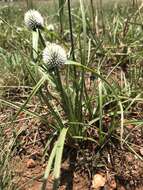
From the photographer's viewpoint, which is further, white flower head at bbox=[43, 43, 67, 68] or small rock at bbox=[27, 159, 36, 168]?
small rock at bbox=[27, 159, 36, 168]

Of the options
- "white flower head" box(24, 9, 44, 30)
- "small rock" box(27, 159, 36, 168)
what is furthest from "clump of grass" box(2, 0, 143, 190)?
"small rock" box(27, 159, 36, 168)

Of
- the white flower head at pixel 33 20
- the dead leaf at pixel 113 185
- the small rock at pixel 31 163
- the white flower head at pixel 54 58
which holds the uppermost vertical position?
the white flower head at pixel 33 20

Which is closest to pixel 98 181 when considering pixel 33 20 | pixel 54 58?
pixel 54 58

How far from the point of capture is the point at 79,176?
6.44 feet

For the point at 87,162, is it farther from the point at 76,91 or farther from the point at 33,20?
the point at 33,20

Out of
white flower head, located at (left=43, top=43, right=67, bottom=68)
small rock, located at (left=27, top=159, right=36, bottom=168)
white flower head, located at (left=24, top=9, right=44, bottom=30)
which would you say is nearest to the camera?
white flower head, located at (left=43, top=43, right=67, bottom=68)

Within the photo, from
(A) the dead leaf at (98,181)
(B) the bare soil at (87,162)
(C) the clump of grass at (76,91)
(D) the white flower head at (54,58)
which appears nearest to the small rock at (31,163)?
(B) the bare soil at (87,162)

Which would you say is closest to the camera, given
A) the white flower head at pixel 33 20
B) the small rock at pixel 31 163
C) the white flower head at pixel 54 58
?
the white flower head at pixel 54 58

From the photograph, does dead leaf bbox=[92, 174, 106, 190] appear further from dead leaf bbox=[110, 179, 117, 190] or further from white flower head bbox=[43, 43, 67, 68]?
white flower head bbox=[43, 43, 67, 68]

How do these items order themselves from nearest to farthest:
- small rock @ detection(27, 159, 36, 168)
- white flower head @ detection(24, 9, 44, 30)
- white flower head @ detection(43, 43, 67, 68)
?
white flower head @ detection(43, 43, 67, 68) < white flower head @ detection(24, 9, 44, 30) < small rock @ detection(27, 159, 36, 168)

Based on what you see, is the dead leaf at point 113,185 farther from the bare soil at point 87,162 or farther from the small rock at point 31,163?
the small rock at point 31,163

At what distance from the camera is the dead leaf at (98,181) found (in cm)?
189

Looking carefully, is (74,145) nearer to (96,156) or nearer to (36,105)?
(96,156)

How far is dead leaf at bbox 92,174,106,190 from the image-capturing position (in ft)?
6.22
